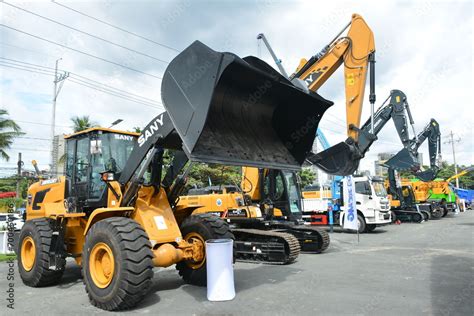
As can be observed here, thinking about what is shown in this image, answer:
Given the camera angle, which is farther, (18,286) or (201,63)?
(18,286)

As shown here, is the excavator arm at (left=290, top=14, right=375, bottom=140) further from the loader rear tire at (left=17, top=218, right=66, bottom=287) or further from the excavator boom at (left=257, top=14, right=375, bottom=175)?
the loader rear tire at (left=17, top=218, right=66, bottom=287)

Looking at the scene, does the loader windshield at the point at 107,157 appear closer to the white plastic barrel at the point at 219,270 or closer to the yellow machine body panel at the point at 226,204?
the white plastic barrel at the point at 219,270

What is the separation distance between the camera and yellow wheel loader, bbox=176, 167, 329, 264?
878 centimetres

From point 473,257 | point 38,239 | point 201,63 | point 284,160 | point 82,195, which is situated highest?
point 201,63

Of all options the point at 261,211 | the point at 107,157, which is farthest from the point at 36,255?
the point at 261,211

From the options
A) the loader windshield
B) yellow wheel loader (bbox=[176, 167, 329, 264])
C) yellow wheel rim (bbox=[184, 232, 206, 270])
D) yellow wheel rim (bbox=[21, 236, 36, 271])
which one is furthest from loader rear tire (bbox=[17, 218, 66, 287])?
yellow wheel loader (bbox=[176, 167, 329, 264])

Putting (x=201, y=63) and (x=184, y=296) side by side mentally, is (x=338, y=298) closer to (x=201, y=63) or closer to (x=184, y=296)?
(x=184, y=296)

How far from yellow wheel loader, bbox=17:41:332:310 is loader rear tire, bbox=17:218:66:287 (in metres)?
0.02

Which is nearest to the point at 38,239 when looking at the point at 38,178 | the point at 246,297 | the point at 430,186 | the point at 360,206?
the point at 38,178

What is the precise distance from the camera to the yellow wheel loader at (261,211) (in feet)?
28.8

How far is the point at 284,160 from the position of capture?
5.94 metres

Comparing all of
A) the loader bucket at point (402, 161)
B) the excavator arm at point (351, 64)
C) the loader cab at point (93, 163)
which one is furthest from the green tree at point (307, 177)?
the loader cab at point (93, 163)

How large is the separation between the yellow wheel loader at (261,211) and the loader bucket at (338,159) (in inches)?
70.9

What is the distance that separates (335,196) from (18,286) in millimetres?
12747
